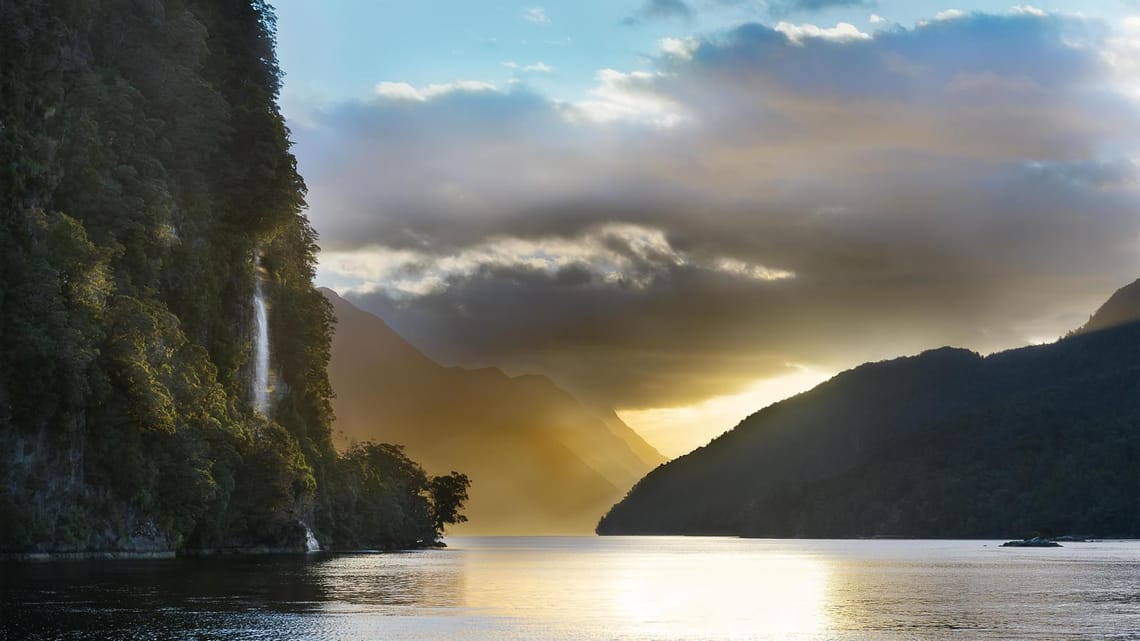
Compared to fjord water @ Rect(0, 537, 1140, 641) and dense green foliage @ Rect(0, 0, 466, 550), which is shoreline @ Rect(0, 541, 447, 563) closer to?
dense green foliage @ Rect(0, 0, 466, 550)

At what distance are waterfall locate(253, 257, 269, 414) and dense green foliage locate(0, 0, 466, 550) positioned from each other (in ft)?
8.30

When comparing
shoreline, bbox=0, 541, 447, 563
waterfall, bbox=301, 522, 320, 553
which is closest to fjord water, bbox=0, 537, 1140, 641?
shoreline, bbox=0, 541, 447, 563

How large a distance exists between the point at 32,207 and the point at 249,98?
186ft

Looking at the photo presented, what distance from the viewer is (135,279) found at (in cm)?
10806

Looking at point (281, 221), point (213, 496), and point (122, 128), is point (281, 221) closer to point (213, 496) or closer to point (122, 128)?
point (122, 128)

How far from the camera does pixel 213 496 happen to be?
108m

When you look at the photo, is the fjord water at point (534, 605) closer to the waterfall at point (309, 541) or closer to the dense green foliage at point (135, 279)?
the dense green foliage at point (135, 279)

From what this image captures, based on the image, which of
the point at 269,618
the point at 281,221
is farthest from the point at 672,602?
the point at 281,221

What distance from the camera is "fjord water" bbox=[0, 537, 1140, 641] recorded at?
44750 millimetres

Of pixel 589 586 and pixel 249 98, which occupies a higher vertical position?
pixel 249 98

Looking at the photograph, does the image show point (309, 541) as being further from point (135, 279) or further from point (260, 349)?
point (135, 279)

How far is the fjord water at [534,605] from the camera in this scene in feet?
147

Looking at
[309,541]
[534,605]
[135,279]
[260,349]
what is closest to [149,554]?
[135,279]

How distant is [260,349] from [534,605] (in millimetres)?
94920
